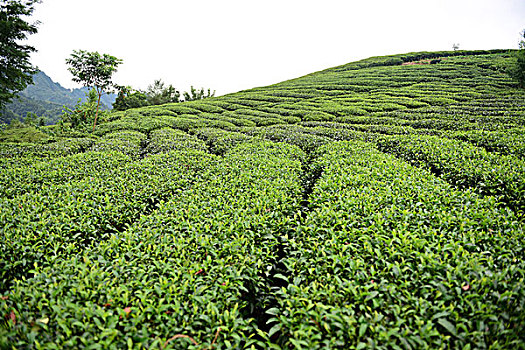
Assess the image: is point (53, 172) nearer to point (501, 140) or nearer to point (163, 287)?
point (163, 287)

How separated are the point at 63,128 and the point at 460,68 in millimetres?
42445

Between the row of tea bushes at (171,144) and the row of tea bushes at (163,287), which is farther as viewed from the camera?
the row of tea bushes at (171,144)

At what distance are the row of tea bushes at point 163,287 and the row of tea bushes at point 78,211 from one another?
1.00 ft

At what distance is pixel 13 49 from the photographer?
16.1 metres

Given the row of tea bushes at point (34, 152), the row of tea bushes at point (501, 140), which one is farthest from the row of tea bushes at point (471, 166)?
the row of tea bushes at point (34, 152)

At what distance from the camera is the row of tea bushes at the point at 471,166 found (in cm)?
506

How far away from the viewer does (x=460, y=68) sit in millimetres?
31359

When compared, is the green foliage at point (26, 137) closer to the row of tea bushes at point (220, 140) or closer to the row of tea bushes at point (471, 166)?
the row of tea bushes at point (220, 140)

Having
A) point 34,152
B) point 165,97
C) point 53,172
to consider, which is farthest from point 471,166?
point 165,97

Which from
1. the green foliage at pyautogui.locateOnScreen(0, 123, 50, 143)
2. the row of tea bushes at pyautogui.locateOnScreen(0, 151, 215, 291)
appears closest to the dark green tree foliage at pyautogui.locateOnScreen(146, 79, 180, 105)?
the green foliage at pyautogui.locateOnScreen(0, 123, 50, 143)

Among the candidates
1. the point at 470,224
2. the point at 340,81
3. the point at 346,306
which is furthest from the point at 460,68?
the point at 346,306

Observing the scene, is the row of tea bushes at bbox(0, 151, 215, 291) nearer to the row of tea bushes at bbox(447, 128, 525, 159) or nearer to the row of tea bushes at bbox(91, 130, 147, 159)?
the row of tea bushes at bbox(91, 130, 147, 159)

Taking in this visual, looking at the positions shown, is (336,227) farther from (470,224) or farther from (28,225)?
(28,225)

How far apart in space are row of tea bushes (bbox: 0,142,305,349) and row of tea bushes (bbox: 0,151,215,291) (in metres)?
0.31
